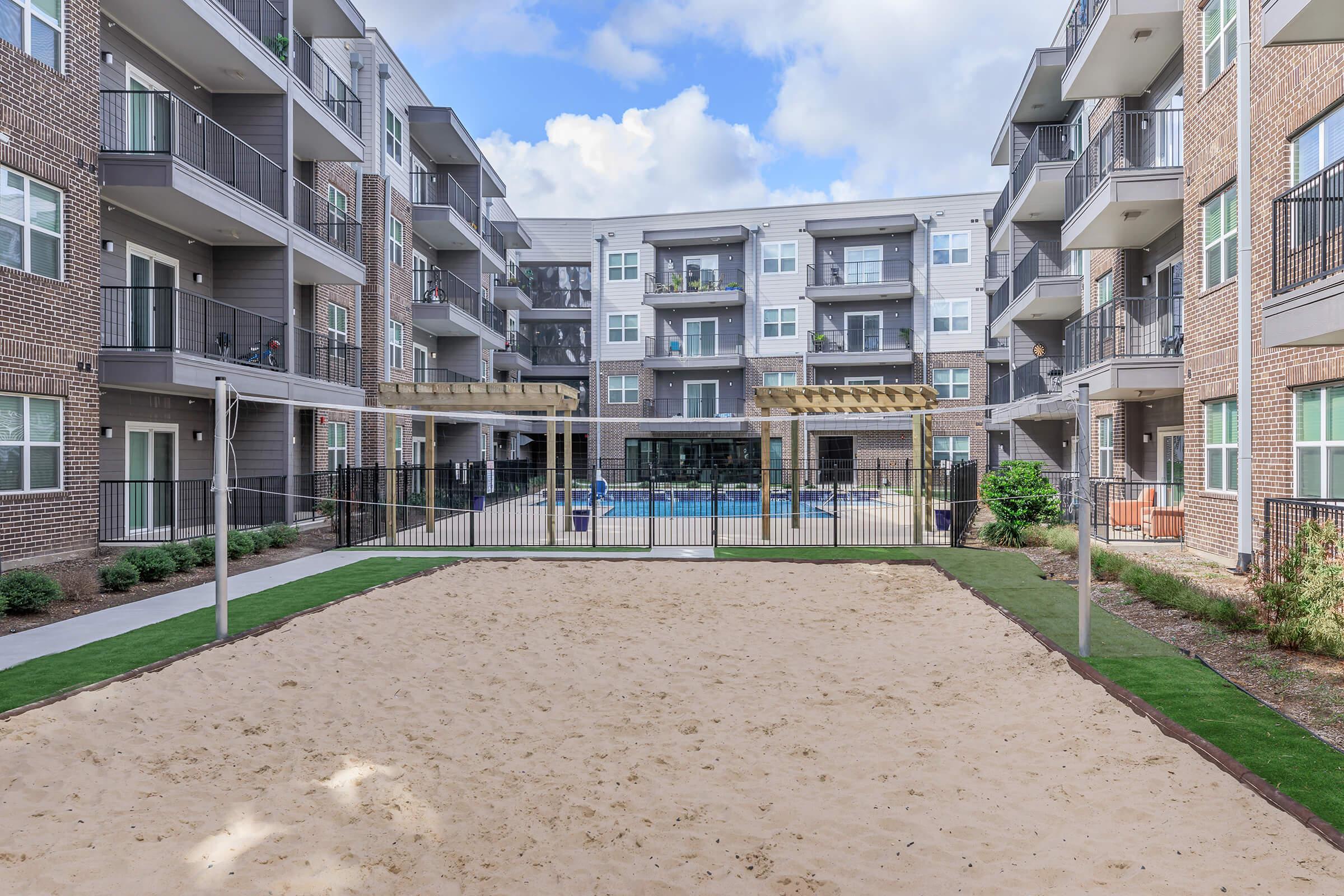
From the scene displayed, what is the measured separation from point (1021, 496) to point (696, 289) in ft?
93.6

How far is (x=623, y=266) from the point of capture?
152 feet

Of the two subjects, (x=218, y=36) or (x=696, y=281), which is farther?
(x=696, y=281)

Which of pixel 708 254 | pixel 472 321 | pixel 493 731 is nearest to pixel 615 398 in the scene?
pixel 708 254

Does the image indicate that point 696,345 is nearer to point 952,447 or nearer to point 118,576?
point 952,447

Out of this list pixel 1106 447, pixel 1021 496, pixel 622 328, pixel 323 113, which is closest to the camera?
pixel 1021 496

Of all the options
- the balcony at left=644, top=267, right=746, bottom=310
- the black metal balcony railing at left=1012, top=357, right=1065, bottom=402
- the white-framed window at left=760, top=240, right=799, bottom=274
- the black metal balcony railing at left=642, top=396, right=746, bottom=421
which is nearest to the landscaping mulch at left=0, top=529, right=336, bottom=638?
the black metal balcony railing at left=1012, top=357, right=1065, bottom=402

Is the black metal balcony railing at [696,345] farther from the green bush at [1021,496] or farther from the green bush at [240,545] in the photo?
the green bush at [240,545]

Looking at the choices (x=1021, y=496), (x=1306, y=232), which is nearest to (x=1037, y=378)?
(x=1021, y=496)

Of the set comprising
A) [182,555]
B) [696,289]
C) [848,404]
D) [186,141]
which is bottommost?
[182,555]

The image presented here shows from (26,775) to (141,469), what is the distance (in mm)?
14446

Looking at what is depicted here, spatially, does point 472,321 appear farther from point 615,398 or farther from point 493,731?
point 493,731

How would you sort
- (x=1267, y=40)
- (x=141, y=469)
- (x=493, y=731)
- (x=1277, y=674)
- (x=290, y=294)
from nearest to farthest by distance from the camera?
(x=493, y=731) < (x=1277, y=674) < (x=1267, y=40) < (x=141, y=469) < (x=290, y=294)

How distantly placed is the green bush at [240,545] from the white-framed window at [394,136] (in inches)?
683

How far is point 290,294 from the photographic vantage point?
67.4ft
